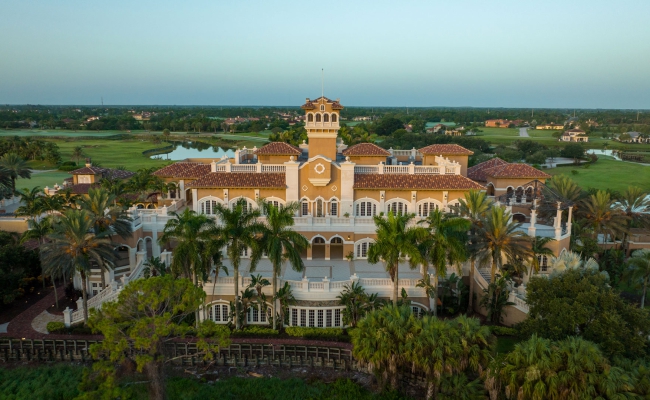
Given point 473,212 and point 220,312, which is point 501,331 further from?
point 220,312

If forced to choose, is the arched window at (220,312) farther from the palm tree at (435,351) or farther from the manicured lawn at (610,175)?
the manicured lawn at (610,175)

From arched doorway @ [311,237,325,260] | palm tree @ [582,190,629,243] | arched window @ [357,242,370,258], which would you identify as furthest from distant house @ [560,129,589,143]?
arched doorway @ [311,237,325,260]

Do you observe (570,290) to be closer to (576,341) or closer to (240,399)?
(576,341)

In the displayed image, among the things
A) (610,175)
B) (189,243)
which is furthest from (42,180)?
(610,175)

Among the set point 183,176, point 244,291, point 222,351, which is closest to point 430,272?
point 244,291

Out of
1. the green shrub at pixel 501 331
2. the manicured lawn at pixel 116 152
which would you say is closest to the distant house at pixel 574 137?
the manicured lawn at pixel 116 152

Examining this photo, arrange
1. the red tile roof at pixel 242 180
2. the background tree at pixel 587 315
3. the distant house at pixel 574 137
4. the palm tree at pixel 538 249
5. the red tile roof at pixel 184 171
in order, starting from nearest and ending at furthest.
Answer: the background tree at pixel 587 315 → the palm tree at pixel 538 249 → the red tile roof at pixel 242 180 → the red tile roof at pixel 184 171 → the distant house at pixel 574 137

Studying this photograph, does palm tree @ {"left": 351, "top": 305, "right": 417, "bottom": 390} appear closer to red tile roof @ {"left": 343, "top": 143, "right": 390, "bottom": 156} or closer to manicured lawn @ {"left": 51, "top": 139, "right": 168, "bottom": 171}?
red tile roof @ {"left": 343, "top": 143, "right": 390, "bottom": 156}
